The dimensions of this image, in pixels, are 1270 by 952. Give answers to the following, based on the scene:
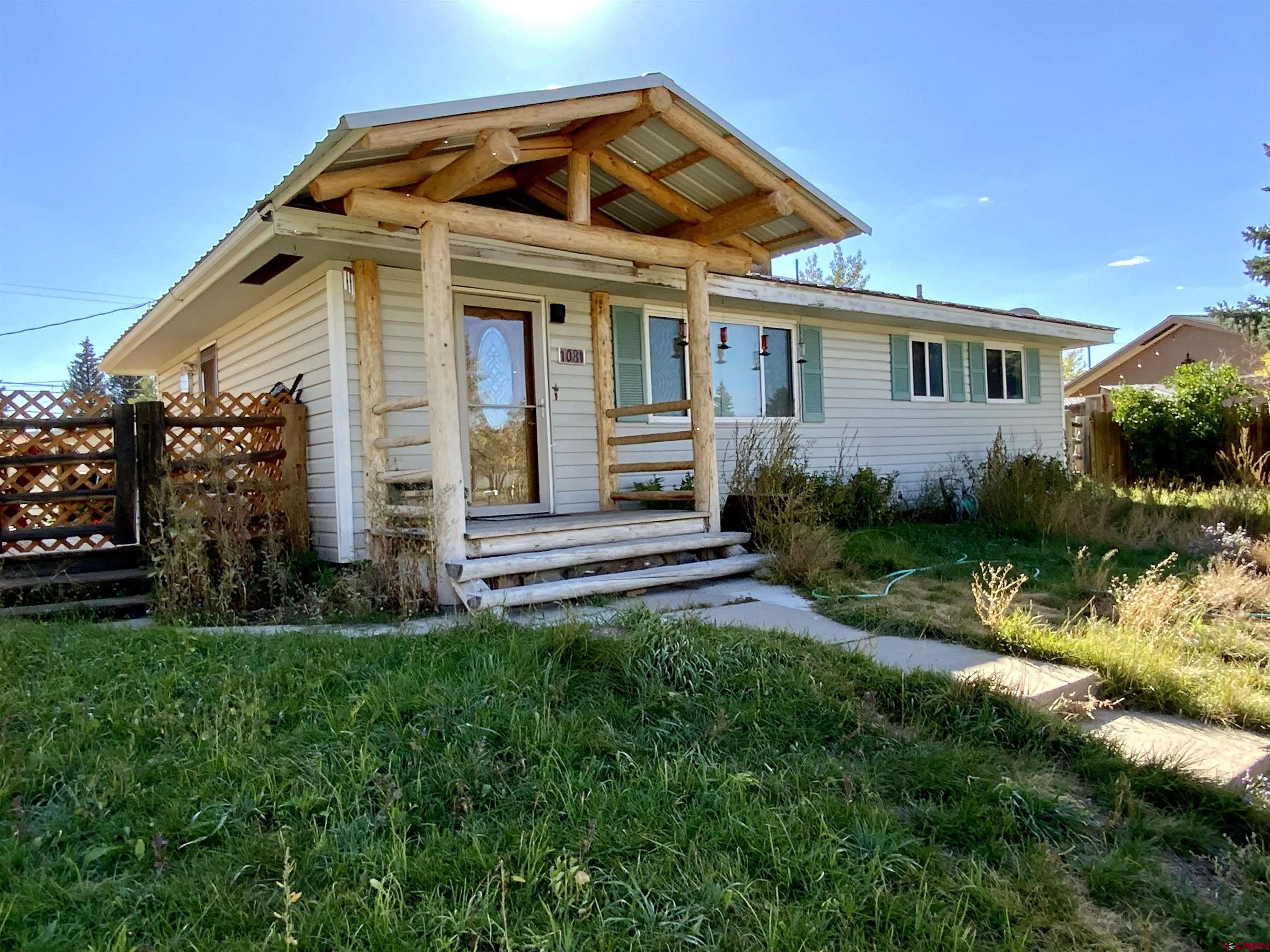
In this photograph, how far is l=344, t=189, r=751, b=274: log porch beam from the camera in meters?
4.82

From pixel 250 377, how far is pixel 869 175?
18.2 meters

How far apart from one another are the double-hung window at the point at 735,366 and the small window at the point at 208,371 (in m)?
5.12

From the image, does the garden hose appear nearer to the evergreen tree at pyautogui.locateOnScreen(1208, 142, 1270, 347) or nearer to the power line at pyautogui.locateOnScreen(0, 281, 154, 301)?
the evergreen tree at pyautogui.locateOnScreen(1208, 142, 1270, 347)

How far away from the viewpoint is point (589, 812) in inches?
85.6

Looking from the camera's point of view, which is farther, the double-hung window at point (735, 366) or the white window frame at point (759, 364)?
the double-hung window at point (735, 366)

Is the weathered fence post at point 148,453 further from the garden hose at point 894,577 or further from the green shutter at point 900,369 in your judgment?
the green shutter at point 900,369

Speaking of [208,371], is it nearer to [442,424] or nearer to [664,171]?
[442,424]

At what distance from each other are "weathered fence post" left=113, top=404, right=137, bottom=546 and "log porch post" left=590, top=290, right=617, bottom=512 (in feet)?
12.5

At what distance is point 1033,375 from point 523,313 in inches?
354

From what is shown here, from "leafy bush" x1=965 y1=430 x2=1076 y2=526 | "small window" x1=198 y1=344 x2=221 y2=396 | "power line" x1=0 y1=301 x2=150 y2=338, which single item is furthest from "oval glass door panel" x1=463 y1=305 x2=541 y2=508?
"power line" x1=0 y1=301 x2=150 y2=338

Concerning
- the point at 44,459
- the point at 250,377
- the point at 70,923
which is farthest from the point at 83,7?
the point at 70,923

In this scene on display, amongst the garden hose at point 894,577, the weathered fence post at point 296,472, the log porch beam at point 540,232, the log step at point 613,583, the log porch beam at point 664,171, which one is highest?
the log porch beam at point 664,171

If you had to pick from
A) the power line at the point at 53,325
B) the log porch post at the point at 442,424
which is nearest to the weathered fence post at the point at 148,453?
the log porch post at the point at 442,424

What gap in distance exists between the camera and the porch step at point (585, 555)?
4871 millimetres
